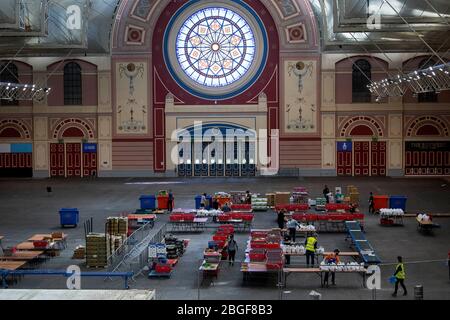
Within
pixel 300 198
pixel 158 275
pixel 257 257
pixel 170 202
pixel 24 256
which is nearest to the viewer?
pixel 158 275

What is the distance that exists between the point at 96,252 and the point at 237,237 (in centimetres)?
765

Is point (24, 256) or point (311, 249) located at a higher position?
→ point (311, 249)

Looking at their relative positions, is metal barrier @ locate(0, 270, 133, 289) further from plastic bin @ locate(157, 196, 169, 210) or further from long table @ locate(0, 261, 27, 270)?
plastic bin @ locate(157, 196, 169, 210)

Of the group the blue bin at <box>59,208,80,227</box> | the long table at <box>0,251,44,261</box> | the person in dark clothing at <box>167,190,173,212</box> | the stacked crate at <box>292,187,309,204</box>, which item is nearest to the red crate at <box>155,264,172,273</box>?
the long table at <box>0,251,44,261</box>

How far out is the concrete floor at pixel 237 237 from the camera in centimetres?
1911

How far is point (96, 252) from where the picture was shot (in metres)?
22.5

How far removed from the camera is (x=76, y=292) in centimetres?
1125

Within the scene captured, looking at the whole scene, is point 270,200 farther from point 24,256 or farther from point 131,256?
point 24,256

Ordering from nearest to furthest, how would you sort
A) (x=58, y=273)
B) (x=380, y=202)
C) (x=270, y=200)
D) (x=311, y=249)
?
(x=58, y=273) → (x=311, y=249) → (x=380, y=202) → (x=270, y=200)

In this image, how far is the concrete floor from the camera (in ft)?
62.7

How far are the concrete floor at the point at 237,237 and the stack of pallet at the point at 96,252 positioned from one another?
1.03 m

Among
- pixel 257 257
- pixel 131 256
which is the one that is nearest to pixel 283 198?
pixel 131 256

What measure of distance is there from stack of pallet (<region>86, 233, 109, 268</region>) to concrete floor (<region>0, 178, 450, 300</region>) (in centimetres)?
103
